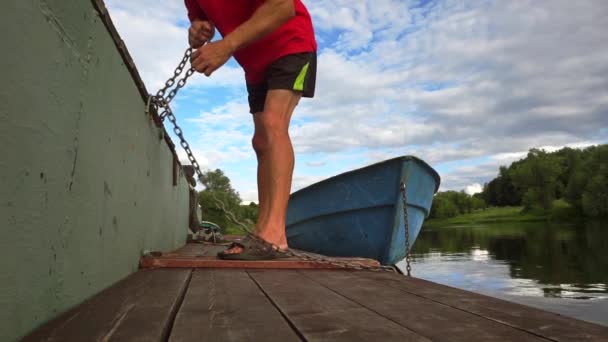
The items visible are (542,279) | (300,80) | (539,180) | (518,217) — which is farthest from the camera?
(539,180)

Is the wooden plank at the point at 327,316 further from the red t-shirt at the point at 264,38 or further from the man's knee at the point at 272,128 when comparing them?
the red t-shirt at the point at 264,38

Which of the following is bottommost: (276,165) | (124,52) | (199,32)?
(276,165)

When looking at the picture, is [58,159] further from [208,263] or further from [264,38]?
[264,38]

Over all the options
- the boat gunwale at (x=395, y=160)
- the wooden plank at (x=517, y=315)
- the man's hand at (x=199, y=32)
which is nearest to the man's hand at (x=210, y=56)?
the man's hand at (x=199, y=32)

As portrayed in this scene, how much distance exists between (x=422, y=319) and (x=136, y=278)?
4.61ft

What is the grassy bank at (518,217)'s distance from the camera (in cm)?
5856

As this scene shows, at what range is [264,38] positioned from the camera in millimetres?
2850

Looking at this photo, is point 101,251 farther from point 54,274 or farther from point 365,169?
point 365,169

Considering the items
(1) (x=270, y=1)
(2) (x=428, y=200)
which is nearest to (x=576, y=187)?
(2) (x=428, y=200)

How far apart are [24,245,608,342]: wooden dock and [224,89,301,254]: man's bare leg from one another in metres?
0.68

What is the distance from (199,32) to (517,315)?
2532 millimetres

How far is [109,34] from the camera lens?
1.80m

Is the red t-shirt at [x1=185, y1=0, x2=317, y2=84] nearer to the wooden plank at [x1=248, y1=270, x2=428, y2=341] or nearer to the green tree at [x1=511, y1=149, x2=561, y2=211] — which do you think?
the wooden plank at [x1=248, y1=270, x2=428, y2=341]

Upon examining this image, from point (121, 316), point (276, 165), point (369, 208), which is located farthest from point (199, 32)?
point (369, 208)
